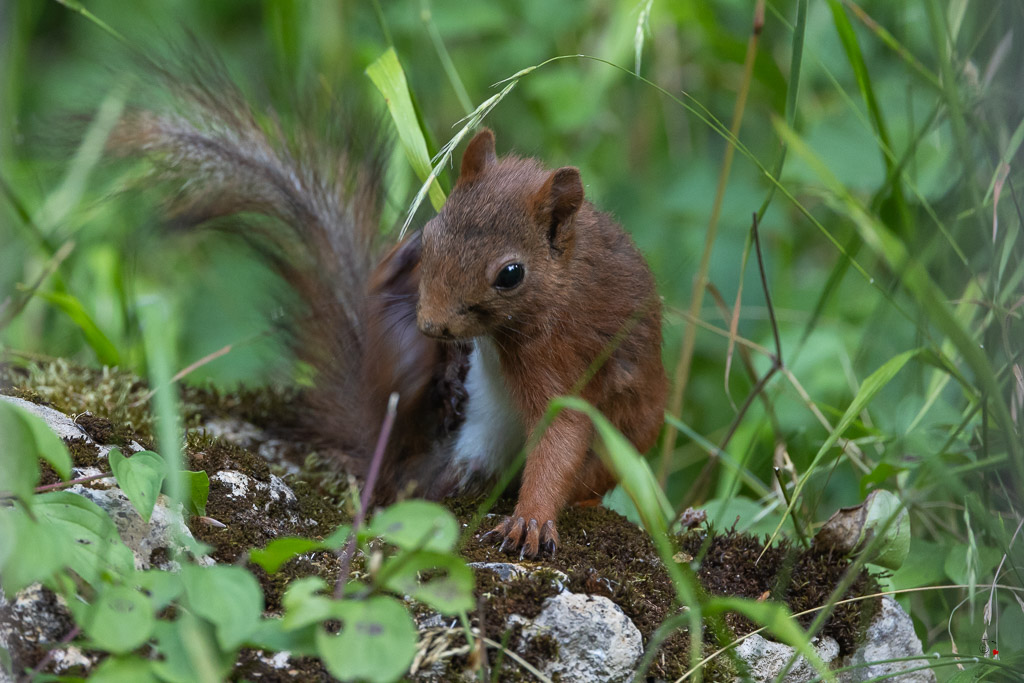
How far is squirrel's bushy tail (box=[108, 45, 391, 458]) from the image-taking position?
2500 millimetres

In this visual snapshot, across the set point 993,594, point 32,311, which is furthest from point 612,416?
point 32,311

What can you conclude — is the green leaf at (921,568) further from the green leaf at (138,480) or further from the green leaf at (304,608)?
the green leaf at (138,480)

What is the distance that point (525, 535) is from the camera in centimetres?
192

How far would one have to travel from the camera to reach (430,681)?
153 cm

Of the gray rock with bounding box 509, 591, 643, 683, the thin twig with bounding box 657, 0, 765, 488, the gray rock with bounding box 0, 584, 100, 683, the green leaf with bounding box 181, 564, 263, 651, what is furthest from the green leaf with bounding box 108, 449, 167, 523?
the thin twig with bounding box 657, 0, 765, 488

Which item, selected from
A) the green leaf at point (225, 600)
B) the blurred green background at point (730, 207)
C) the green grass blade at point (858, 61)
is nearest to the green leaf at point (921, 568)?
the blurred green background at point (730, 207)

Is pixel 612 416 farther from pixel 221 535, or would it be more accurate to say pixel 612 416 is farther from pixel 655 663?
pixel 221 535

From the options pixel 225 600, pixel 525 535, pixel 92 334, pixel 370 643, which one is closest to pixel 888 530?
pixel 525 535

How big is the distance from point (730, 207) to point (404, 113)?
1.99 m

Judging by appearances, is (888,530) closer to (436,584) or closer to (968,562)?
(968,562)

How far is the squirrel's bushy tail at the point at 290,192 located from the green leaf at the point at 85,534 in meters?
1.14

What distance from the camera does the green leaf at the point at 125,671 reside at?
44.7 inches

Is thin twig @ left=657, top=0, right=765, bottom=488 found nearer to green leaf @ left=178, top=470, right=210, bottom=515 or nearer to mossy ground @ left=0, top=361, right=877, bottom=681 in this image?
mossy ground @ left=0, top=361, right=877, bottom=681

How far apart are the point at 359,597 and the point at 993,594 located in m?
1.21
